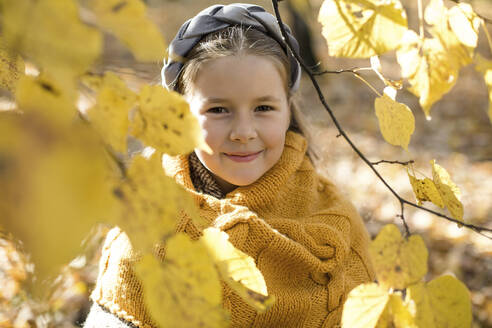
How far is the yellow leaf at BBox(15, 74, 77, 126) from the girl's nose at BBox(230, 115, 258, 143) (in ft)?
2.79

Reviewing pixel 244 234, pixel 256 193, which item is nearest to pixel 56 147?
pixel 244 234

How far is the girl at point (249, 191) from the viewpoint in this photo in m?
1.11

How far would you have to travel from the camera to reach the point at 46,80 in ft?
0.98

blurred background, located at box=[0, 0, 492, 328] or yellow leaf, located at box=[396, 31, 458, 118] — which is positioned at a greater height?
yellow leaf, located at box=[396, 31, 458, 118]

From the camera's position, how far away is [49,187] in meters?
0.23

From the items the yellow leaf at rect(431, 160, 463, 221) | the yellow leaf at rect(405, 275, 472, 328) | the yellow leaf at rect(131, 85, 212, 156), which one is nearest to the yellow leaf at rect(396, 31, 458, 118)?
the yellow leaf at rect(431, 160, 463, 221)

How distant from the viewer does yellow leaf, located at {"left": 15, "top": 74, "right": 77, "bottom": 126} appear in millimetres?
263

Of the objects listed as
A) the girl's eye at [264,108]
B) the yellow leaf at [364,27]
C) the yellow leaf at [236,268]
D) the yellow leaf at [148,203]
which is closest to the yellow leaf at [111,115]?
the yellow leaf at [148,203]

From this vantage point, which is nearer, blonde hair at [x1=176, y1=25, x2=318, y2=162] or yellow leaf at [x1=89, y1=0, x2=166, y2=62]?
yellow leaf at [x1=89, y1=0, x2=166, y2=62]

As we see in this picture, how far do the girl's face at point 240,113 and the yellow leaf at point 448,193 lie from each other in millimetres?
546

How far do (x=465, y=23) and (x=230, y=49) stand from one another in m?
0.67

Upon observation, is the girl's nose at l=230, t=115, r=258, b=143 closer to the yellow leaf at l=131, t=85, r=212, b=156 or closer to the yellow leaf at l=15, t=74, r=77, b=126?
the yellow leaf at l=131, t=85, r=212, b=156

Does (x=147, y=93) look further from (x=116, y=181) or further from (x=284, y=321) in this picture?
(x=284, y=321)

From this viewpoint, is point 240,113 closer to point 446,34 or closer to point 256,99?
point 256,99
